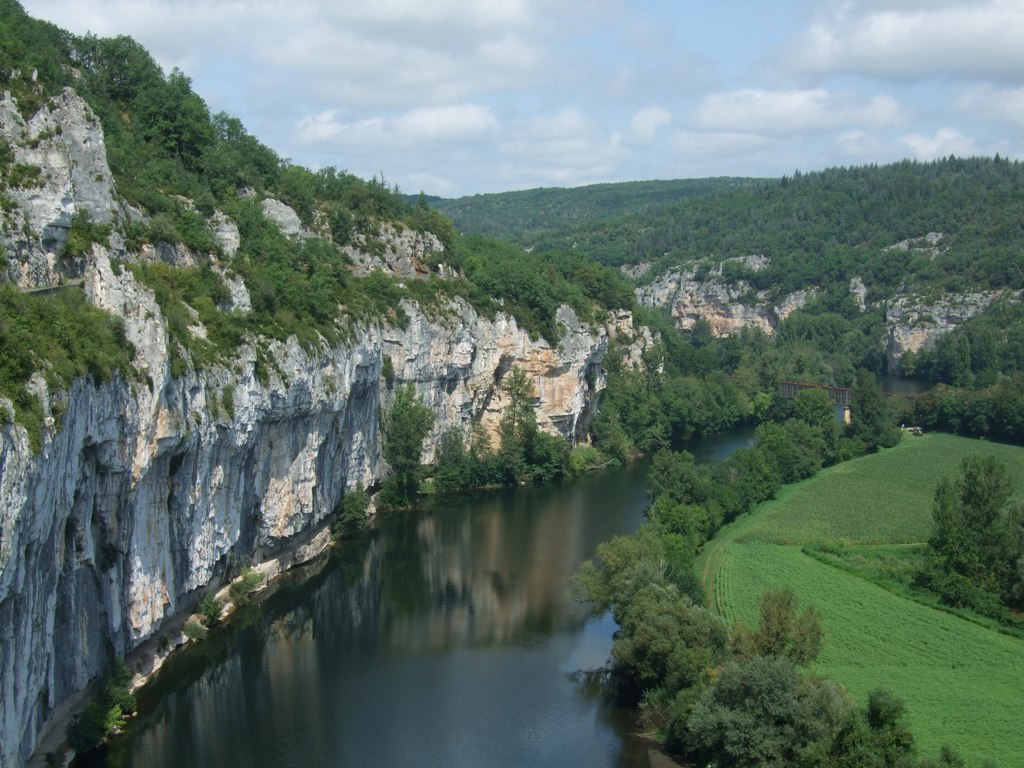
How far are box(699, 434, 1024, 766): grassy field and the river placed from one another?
18.1ft

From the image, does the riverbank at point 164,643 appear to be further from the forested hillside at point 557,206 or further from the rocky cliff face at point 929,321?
the forested hillside at point 557,206

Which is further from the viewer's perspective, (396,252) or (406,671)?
(396,252)

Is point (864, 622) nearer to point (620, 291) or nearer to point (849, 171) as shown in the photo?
point (620, 291)

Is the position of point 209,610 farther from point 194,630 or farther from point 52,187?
point 52,187

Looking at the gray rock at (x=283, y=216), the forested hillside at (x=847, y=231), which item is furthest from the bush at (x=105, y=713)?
the forested hillside at (x=847, y=231)

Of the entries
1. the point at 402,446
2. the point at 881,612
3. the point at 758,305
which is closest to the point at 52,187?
the point at 402,446

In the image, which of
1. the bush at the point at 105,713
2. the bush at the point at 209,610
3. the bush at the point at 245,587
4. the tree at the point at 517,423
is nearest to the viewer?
the bush at the point at 105,713

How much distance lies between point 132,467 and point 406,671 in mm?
9427

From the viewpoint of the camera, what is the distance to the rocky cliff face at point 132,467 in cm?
2016

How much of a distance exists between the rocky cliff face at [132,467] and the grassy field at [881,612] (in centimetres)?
1395

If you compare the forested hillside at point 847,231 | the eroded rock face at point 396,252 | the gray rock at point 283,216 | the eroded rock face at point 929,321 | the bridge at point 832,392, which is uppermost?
the forested hillside at point 847,231

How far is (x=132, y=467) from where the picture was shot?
2506 centimetres

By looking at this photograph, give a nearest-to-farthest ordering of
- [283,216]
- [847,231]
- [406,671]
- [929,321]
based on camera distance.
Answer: [406,671]
[283,216]
[929,321]
[847,231]

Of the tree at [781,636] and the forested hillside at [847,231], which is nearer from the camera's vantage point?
the tree at [781,636]
